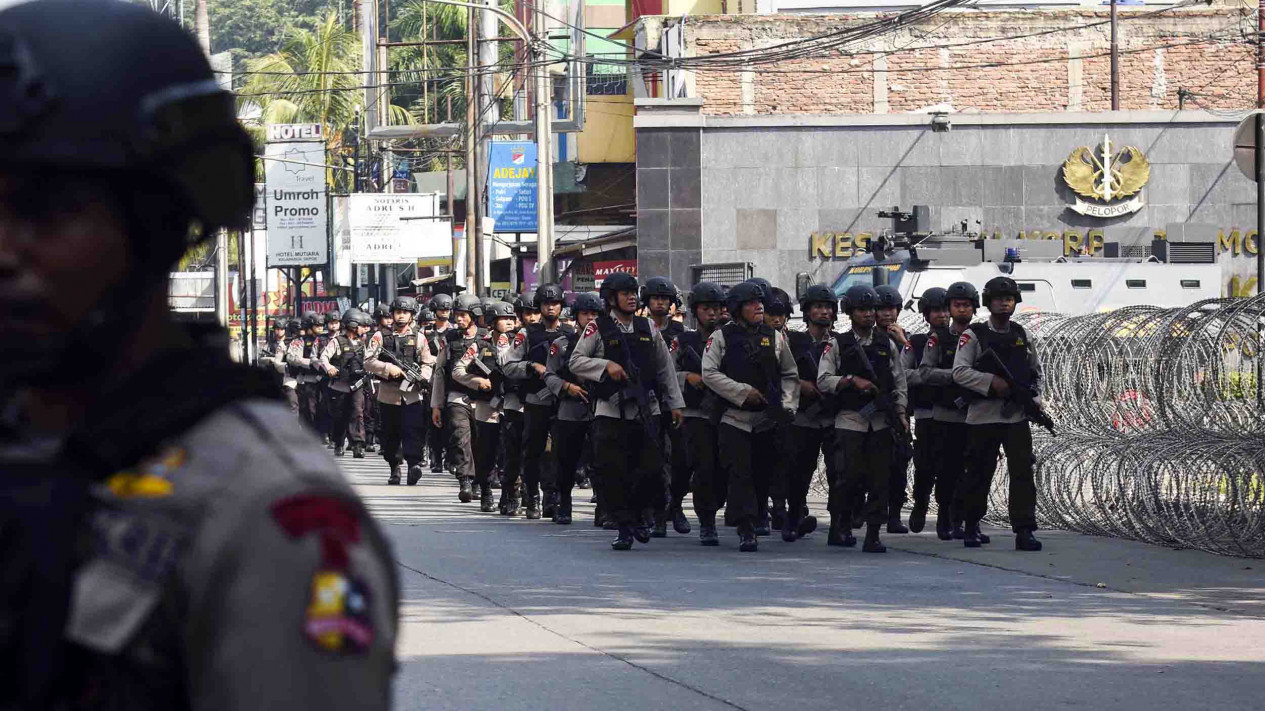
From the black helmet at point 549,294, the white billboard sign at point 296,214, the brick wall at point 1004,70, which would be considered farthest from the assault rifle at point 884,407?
the white billboard sign at point 296,214

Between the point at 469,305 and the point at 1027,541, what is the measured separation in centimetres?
867

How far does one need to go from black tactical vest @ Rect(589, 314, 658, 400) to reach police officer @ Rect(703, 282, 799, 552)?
43 cm

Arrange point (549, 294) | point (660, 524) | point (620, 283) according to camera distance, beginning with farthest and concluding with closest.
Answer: point (549, 294) < point (660, 524) < point (620, 283)

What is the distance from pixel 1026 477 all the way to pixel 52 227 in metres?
12.7

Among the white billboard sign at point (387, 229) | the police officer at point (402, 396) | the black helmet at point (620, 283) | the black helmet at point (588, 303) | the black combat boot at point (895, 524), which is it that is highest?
the white billboard sign at point (387, 229)

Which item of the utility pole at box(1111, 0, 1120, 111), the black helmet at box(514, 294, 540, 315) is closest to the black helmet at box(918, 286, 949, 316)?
the black helmet at box(514, 294, 540, 315)

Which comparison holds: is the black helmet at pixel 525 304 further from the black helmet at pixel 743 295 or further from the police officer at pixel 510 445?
the black helmet at pixel 743 295

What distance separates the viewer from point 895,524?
1582 centimetres

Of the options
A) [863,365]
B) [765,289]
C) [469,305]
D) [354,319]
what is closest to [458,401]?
[469,305]

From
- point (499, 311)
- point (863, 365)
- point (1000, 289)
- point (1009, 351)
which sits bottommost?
point (863, 365)

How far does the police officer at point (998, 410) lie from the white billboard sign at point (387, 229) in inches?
1217

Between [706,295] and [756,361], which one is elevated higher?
[706,295]

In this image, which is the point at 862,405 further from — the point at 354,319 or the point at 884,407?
the point at 354,319

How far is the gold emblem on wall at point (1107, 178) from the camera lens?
124 feet
